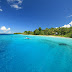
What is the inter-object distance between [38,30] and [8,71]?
6341cm

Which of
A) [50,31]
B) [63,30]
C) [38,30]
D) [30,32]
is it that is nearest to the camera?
[63,30]

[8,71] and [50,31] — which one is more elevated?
[50,31]

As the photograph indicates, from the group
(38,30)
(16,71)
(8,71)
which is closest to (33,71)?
(16,71)

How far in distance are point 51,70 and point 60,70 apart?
2.13 feet

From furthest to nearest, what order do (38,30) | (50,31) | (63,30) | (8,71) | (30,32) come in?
1. (30,32)
2. (38,30)
3. (50,31)
4. (63,30)
5. (8,71)

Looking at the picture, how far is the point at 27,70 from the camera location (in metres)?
3.54

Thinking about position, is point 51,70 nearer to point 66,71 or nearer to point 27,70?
point 66,71

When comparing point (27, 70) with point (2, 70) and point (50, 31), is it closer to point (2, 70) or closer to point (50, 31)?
A: point (2, 70)

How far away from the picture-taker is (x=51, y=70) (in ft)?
11.8

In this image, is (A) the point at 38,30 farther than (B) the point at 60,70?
Yes

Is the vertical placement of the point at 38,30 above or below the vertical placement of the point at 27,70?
above

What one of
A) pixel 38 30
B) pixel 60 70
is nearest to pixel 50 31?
pixel 38 30

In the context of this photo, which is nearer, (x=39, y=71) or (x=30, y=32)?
(x=39, y=71)

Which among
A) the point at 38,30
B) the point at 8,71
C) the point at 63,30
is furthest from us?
the point at 38,30
